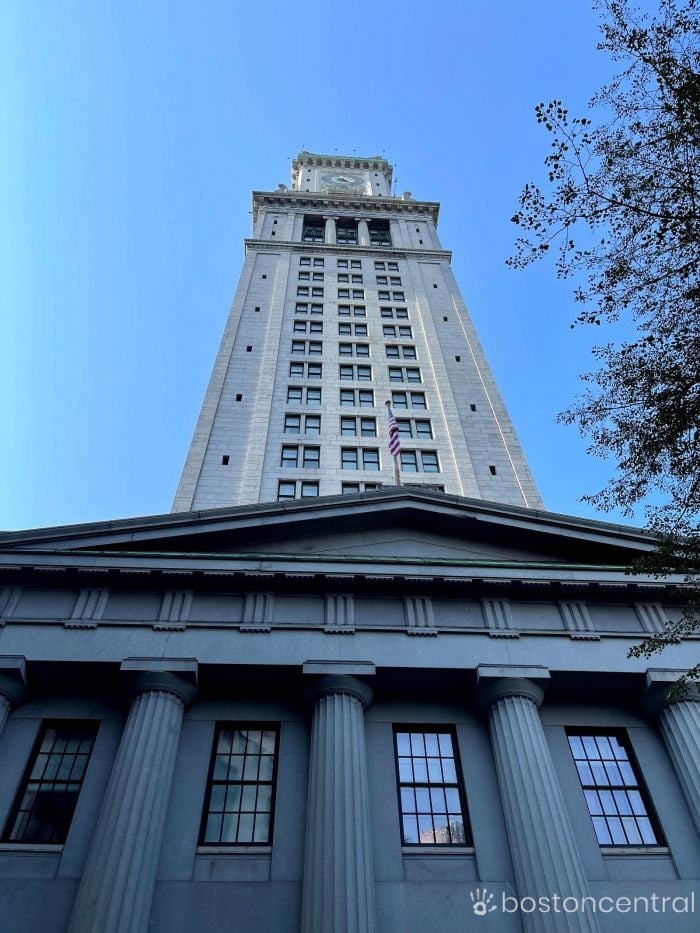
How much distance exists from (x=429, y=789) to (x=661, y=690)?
21.4ft

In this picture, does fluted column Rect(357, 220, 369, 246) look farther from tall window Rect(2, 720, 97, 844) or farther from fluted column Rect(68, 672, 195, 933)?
tall window Rect(2, 720, 97, 844)

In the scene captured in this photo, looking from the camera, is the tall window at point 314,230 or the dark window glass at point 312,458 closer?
the dark window glass at point 312,458

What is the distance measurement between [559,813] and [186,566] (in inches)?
427

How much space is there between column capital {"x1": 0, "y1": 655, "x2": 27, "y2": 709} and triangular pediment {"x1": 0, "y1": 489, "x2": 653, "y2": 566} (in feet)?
13.3

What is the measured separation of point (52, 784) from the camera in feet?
54.6

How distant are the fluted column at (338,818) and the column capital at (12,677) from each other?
7.04 metres

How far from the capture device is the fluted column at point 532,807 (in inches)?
574

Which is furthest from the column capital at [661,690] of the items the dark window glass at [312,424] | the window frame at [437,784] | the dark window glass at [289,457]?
the dark window glass at [312,424]

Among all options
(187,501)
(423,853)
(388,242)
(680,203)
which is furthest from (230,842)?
(388,242)

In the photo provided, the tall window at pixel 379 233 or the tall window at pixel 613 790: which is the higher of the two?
the tall window at pixel 379 233

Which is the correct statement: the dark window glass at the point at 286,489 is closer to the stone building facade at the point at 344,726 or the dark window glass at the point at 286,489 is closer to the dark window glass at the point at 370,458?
the dark window glass at the point at 370,458

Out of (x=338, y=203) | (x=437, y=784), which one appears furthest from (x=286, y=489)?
(x=338, y=203)

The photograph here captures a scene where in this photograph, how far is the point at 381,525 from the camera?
74.8 feet

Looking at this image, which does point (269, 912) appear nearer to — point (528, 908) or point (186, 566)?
point (528, 908)
